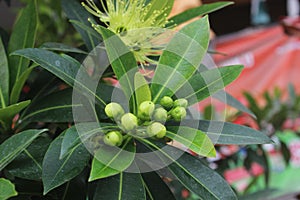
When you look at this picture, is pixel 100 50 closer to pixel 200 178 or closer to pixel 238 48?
pixel 200 178

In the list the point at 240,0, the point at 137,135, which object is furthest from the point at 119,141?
the point at 240,0

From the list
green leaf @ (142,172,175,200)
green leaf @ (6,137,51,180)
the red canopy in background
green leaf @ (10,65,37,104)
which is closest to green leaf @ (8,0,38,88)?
green leaf @ (10,65,37,104)

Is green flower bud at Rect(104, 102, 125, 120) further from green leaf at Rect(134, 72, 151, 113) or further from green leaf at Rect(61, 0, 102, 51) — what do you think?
green leaf at Rect(61, 0, 102, 51)

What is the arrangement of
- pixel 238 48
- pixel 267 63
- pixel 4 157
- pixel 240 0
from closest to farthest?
pixel 4 157, pixel 238 48, pixel 267 63, pixel 240 0

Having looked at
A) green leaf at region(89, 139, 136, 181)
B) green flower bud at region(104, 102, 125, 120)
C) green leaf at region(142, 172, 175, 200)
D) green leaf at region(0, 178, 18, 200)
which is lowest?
green leaf at region(142, 172, 175, 200)

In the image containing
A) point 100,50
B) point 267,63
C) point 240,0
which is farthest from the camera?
point 240,0

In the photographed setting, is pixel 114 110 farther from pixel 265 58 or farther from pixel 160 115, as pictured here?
pixel 265 58
